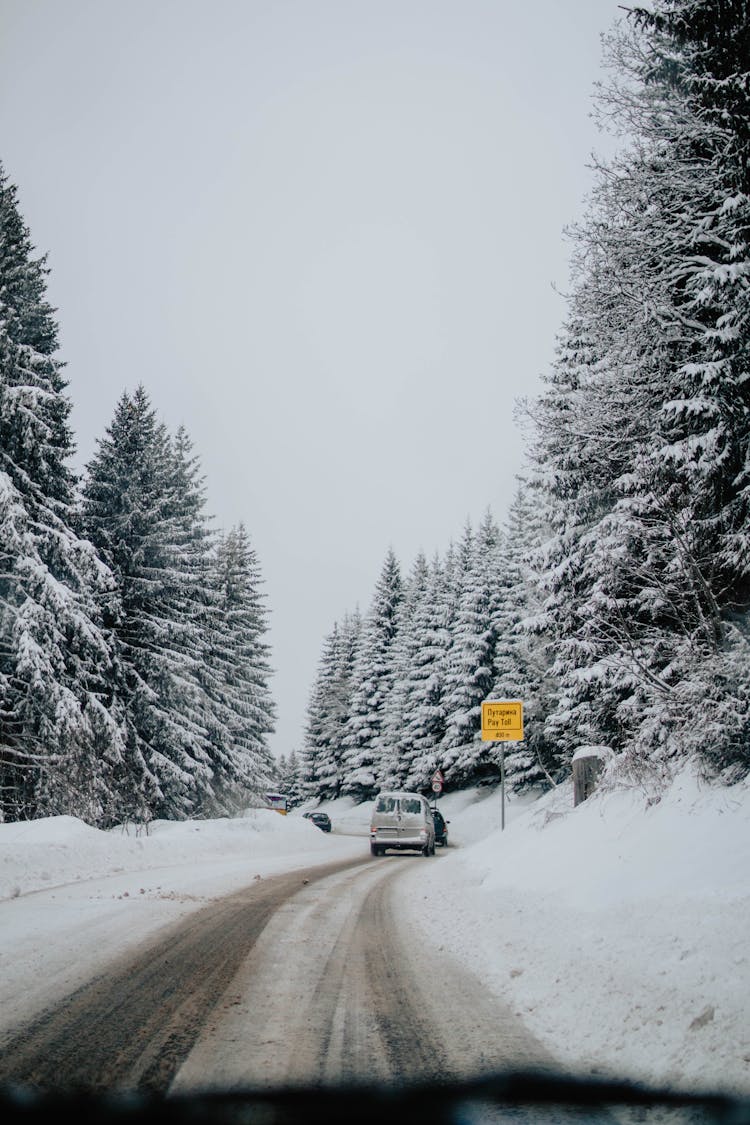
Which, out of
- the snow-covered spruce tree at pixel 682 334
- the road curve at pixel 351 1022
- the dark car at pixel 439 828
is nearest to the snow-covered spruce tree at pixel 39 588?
the road curve at pixel 351 1022

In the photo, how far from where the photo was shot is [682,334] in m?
9.76

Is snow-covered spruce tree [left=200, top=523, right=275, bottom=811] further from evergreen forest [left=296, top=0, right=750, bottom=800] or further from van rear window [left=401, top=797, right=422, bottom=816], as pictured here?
evergreen forest [left=296, top=0, right=750, bottom=800]

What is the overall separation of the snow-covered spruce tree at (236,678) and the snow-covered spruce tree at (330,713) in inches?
795

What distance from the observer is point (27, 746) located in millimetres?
18500

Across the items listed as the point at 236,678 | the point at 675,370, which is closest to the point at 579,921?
the point at 675,370

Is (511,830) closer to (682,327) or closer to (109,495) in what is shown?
(682,327)

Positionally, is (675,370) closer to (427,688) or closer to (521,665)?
(521,665)

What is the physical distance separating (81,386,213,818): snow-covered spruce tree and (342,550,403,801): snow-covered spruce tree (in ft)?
93.8

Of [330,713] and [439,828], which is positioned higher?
Answer: [330,713]

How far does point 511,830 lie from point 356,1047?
15550mm

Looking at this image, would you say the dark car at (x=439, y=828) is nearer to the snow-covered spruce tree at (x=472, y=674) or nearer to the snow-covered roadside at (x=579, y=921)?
the snow-covered spruce tree at (x=472, y=674)

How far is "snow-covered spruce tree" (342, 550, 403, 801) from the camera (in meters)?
54.5

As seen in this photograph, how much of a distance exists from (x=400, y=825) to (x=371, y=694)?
33078 mm

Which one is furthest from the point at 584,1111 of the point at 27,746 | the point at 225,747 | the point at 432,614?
the point at 432,614
